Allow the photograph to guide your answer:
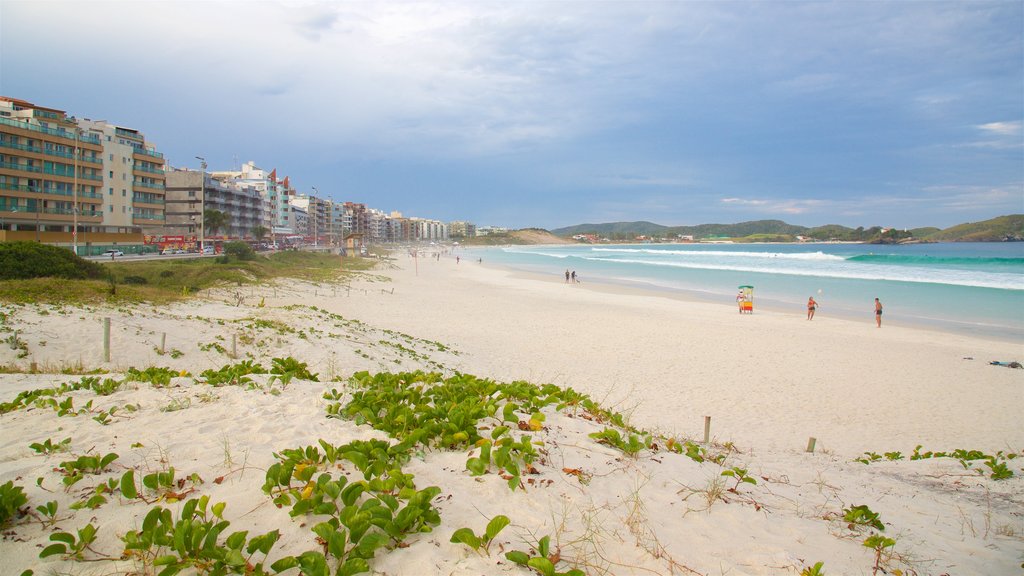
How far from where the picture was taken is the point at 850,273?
48.8 meters

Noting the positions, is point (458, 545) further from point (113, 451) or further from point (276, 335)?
point (276, 335)

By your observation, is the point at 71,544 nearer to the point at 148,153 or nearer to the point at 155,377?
the point at 155,377

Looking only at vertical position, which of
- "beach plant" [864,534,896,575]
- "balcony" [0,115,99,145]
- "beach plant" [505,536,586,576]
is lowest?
"beach plant" [864,534,896,575]

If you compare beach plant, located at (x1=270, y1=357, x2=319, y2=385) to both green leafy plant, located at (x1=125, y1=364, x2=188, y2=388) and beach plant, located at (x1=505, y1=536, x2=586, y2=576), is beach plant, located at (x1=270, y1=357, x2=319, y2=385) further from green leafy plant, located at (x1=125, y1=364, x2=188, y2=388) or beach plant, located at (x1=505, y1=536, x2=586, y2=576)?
beach plant, located at (x1=505, y1=536, x2=586, y2=576)

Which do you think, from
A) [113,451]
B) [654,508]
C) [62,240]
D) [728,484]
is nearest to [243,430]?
[113,451]

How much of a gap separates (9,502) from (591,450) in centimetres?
393

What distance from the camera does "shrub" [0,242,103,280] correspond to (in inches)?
583

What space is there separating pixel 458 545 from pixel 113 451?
298 cm

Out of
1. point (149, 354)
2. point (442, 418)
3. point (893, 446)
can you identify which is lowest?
point (893, 446)

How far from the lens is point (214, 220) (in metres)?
Answer: 69.7

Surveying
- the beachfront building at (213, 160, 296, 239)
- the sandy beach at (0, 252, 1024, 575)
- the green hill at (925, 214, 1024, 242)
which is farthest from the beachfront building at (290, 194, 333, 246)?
the green hill at (925, 214, 1024, 242)

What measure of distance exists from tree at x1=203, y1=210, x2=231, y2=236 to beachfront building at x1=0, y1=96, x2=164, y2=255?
11.7 m

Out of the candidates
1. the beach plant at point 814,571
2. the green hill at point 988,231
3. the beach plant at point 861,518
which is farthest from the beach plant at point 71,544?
the green hill at point 988,231

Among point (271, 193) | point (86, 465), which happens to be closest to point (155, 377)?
point (86, 465)
